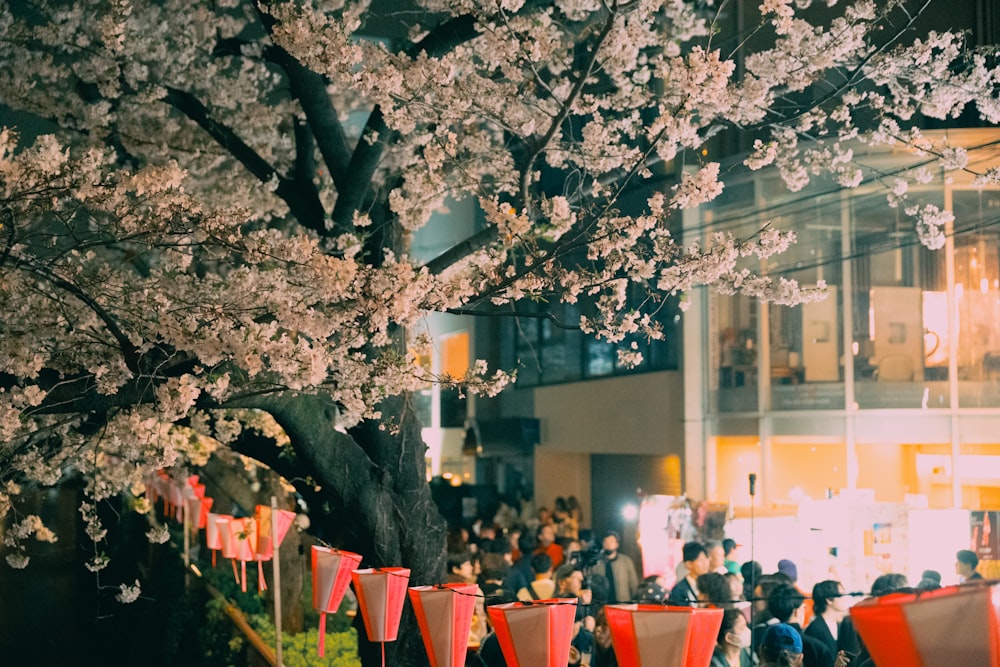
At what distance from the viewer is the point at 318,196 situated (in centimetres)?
924

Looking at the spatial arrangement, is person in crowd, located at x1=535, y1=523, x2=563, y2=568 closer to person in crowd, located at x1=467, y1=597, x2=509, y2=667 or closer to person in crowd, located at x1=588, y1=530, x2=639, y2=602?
person in crowd, located at x1=588, y1=530, x2=639, y2=602

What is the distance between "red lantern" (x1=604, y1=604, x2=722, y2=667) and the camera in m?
5.51

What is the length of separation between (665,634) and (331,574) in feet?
12.4

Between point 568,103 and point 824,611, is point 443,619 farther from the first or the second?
point 568,103

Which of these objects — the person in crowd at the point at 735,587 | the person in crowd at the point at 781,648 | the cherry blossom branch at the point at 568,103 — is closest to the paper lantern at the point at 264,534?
the person in crowd at the point at 735,587

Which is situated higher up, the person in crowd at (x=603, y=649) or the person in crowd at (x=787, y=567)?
the person in crowd at (x=787, y=567)

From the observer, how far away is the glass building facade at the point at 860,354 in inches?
534

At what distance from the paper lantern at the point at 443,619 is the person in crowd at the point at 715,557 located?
3.96 m

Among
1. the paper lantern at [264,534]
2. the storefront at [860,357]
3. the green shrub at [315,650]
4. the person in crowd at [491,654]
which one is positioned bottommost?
the green shrub at [315,650]

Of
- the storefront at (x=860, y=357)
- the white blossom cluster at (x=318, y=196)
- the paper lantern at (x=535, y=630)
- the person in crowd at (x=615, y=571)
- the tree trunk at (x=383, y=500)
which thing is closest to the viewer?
the paper lantern at (x=535, y=630)

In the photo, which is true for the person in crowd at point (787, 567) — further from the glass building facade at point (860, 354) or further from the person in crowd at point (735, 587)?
the glass building facade at point (860, 354)

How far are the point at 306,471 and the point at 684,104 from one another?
4.45 metres

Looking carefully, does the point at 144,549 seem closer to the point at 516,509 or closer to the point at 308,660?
the point at 516,509

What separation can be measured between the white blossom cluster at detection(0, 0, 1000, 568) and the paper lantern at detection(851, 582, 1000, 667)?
308cm
